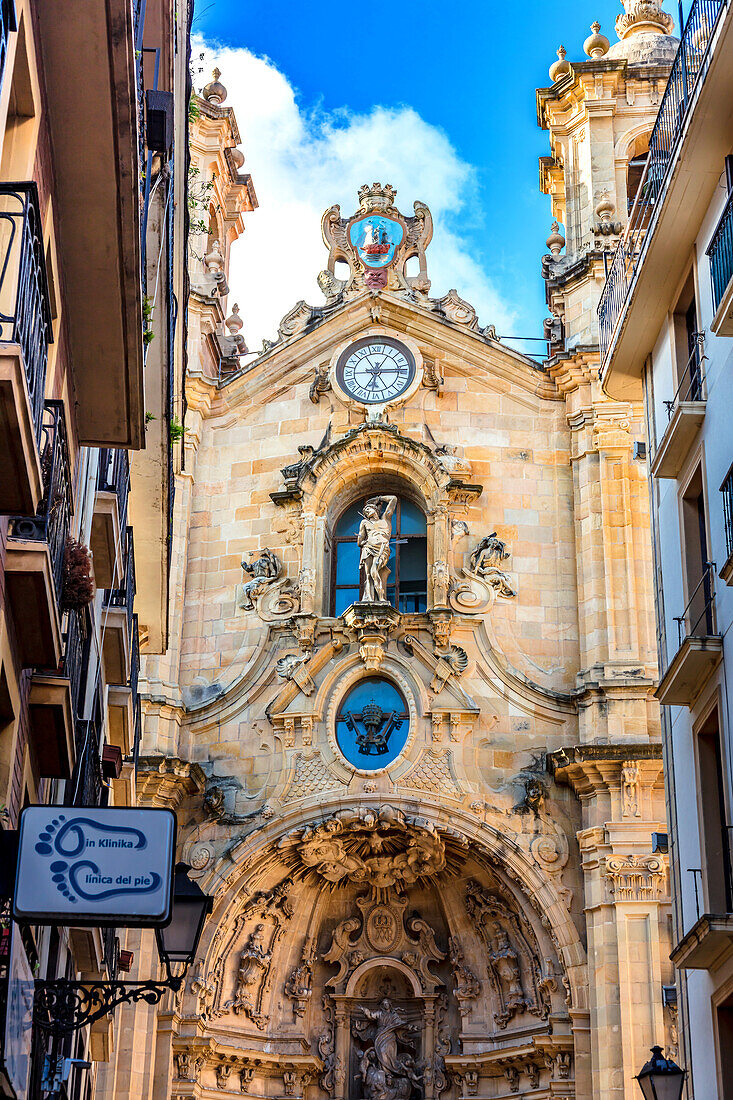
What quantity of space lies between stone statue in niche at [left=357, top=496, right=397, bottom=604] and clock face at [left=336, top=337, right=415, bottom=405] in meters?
1.93

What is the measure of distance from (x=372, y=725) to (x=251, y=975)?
3.68m

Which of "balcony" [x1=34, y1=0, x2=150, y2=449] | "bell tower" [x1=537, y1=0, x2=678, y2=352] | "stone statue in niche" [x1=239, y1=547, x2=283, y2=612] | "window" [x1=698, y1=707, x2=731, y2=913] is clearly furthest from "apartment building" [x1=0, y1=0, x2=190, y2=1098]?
"bell tower" [x1=537, y1=0, x2=678, y2=352]

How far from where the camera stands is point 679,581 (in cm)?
1409

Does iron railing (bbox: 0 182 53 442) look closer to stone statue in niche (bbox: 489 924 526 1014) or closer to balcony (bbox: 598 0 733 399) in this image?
balcony (bbox: 598 0 733 399)

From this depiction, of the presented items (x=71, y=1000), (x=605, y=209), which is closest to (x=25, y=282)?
(x=71, y=1000)

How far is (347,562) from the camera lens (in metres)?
24.6

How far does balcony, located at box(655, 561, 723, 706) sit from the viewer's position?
12.1m

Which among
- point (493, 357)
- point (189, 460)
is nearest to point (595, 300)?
point (493, 357)

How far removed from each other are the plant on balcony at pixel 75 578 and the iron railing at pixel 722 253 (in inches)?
207

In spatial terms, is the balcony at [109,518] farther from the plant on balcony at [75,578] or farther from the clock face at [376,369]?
the clock face at [376,369]

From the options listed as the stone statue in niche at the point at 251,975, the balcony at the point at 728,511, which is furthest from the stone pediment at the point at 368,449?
the balcony at the point at 728,511

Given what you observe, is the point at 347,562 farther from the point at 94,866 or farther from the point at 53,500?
the point at 94,866

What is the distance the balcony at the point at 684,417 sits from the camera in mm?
13195

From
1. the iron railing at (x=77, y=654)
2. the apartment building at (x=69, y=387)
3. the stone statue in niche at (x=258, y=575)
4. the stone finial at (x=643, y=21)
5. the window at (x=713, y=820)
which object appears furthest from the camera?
the stone finial at (x=643, y=21)
